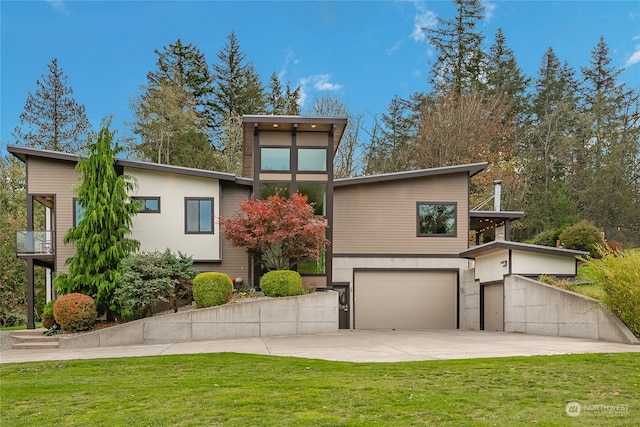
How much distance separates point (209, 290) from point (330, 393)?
9586 millimetres

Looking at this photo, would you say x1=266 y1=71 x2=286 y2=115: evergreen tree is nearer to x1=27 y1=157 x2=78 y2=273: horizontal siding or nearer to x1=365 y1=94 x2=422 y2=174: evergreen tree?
x1=365 y1=94 x2=422 y2=174: evergreen tree

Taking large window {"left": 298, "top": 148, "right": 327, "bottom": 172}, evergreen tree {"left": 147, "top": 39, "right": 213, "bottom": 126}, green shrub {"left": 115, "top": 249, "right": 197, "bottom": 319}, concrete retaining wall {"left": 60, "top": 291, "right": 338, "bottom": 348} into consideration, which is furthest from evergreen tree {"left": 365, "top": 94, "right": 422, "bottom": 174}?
green shrub {"left": 115, "top": 249, "right": 197, "bottom": 319}

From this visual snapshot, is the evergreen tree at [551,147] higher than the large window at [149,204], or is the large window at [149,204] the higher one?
the evergreen tree at [551,147]

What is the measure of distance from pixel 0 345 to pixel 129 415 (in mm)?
11926

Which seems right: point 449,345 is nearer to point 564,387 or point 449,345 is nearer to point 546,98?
point 564,387

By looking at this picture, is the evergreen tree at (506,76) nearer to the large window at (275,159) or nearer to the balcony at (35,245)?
the large window at (275,159)

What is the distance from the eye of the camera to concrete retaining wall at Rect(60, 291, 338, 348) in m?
15.2

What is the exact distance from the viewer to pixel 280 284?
16.7 m

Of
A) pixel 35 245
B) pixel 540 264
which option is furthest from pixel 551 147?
pixel 35 245

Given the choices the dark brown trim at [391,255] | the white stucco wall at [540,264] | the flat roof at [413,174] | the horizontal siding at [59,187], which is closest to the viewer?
the white stucco wall at [540,264]

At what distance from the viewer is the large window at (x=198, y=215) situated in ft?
64.5

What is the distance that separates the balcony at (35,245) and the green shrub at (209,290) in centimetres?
697

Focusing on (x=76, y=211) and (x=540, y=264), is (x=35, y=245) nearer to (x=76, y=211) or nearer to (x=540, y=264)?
(x=76, y=211)

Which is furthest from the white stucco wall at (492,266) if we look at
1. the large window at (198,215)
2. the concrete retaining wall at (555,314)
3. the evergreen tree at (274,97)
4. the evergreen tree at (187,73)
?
the evergreen tree at (187,73)
